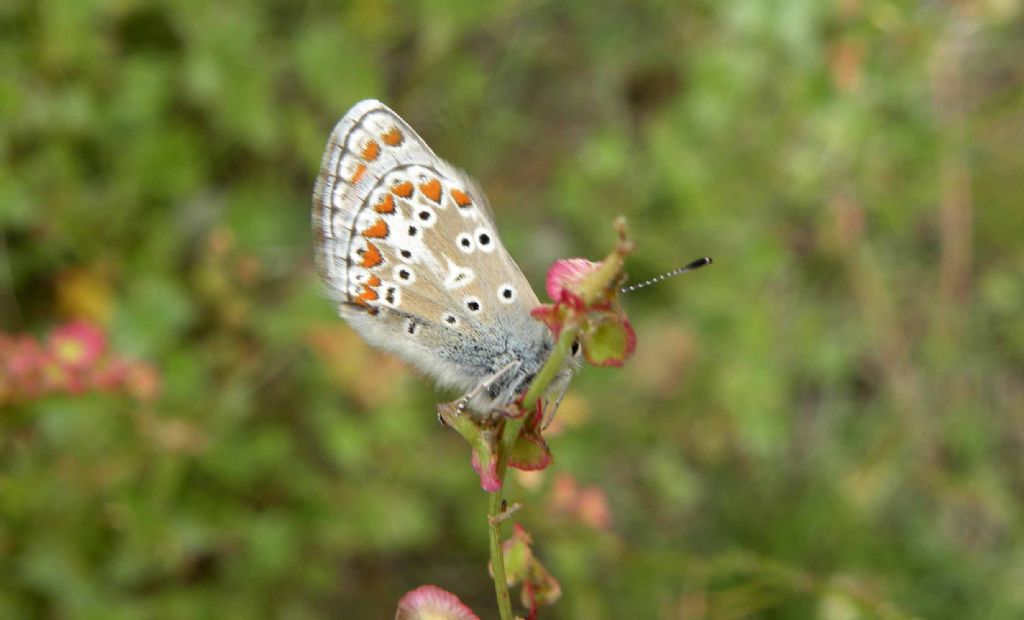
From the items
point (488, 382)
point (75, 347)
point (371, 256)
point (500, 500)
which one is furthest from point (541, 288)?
point (500, 500)

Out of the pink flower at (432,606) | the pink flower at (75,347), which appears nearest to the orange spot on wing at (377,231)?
the pink flower at (432,606)

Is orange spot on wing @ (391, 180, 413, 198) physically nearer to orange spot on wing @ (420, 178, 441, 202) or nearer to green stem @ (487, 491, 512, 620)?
orange spot on wing @ (420, 178, 441, 202)

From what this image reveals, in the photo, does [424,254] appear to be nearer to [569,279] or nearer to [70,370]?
[569,279]

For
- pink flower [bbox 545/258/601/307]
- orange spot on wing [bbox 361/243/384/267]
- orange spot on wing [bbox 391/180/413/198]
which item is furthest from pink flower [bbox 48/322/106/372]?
pink flower [bbox 545/258/601/307]

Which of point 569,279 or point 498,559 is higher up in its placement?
point 569,279

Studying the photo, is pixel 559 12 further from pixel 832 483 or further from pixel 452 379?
pixel 452 379
